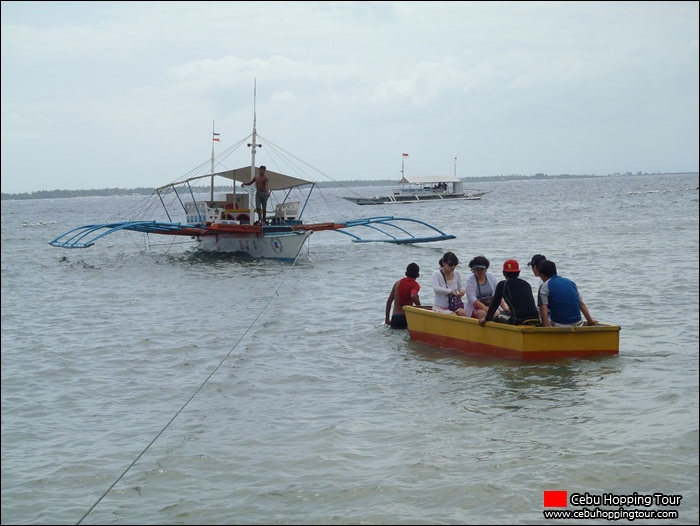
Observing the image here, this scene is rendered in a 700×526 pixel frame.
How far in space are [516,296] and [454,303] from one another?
6.39ft

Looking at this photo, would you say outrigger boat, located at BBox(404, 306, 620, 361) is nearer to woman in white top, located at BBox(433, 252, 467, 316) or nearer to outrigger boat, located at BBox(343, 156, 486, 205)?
woman in white top, located at BBox(433, 252, 467, 316)

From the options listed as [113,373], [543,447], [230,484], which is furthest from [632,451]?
[113,373]

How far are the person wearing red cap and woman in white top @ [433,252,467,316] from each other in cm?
158

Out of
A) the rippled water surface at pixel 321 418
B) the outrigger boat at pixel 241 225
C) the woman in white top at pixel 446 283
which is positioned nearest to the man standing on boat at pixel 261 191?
the outrigger boat at pixel 241 225

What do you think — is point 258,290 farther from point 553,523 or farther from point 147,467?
point 553,523

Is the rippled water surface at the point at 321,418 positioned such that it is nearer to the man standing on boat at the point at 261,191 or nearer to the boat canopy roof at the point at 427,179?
the man standing on boat at the point at 261,191

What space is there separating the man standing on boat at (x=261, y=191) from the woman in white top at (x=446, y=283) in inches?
605

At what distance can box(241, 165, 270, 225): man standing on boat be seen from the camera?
26028mm

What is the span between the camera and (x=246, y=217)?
2781cm

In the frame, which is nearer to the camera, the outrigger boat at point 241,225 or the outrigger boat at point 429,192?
the outrigger boat at point 241,225

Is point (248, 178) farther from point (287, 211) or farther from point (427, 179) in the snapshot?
point (427, 179)

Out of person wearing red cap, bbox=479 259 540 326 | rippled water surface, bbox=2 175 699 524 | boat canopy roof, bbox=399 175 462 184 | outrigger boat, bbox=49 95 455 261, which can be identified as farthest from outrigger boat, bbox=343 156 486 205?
person wearing red cap, bbox=479 259 540 326

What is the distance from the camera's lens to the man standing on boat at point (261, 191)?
26.0 m

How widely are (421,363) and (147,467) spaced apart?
4.82m
